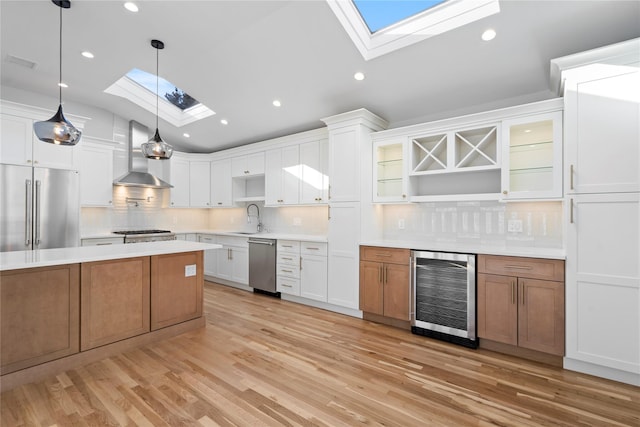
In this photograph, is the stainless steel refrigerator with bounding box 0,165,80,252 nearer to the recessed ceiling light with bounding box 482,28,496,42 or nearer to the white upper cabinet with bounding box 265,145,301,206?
the white upper cabinet with bounding box 265,145,301,206

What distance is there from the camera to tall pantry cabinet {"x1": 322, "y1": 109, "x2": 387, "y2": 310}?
3732 mm

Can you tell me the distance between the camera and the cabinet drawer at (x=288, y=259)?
4.31 m

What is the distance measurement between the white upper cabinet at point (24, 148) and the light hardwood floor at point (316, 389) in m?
3.22

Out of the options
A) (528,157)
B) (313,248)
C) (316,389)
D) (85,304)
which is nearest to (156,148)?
(85,304)

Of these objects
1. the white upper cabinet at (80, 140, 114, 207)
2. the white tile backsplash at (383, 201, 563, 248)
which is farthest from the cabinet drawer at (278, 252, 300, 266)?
the white upper cabinet at (80, 140, 114, 207)

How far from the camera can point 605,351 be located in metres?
2.28

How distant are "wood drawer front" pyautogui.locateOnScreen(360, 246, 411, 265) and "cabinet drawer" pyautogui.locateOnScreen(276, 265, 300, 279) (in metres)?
1.10

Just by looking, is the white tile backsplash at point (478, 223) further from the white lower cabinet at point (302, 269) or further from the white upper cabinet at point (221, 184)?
the white upper cabinet at point (221, 184)

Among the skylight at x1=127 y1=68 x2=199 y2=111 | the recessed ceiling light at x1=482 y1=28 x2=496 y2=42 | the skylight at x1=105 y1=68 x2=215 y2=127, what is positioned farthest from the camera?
the skylight at x1=105 y1=68 x2=215 y2=127

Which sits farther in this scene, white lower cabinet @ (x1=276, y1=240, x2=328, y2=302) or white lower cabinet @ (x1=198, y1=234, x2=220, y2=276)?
white lower cabinet @ (x1=198, y1=234, x2=220, y2=276)

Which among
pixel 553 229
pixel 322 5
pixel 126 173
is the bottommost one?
pixel 553 229

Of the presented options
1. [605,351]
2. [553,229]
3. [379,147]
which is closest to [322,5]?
[379,147]

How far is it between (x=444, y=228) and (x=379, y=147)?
1320mm

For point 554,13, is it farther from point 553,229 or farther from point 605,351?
point 605,351
